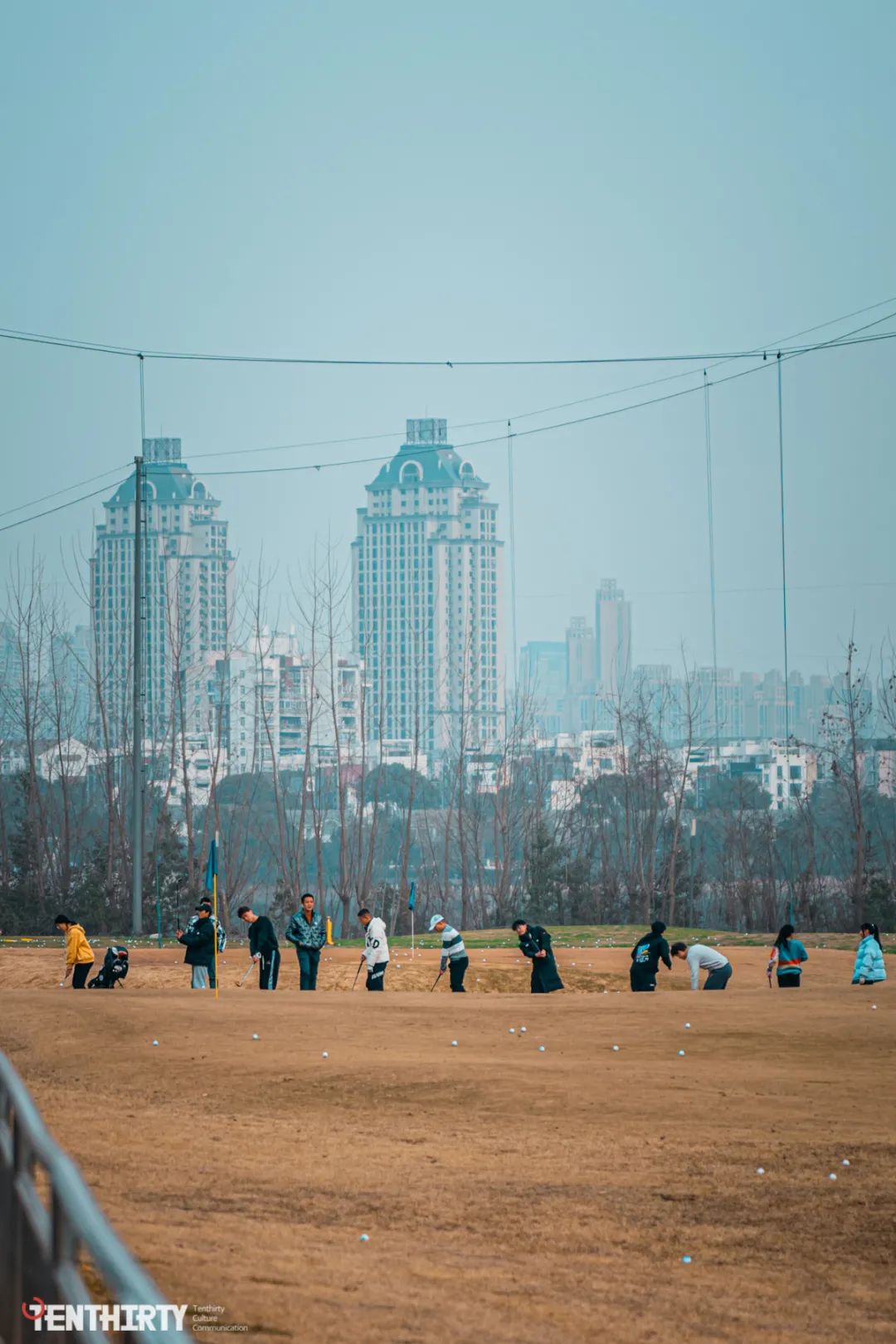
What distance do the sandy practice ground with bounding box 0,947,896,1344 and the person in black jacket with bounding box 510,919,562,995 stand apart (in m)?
1.07

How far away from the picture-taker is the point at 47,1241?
15.5 ft

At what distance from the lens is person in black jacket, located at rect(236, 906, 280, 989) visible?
78.3 ft

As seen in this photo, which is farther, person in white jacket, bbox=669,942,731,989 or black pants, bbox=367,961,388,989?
black pants, bbox=367,961,388,989

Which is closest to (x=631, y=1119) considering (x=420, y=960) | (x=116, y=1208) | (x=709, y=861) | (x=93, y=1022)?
(x=116, y=1208)

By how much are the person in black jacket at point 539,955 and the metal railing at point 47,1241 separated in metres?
16.4

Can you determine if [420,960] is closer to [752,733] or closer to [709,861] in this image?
[709,861]

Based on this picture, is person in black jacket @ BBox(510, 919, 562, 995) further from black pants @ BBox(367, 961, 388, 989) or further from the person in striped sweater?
black pants @ BBox(367, 961, 388, 989)

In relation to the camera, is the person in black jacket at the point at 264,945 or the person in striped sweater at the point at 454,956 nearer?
the person in black jacket at the point at 264,945

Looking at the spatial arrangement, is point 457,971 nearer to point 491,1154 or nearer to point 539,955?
point 539,955

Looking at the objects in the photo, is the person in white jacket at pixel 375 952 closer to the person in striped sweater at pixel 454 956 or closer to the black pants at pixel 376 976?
the black pants at pixel 376 976

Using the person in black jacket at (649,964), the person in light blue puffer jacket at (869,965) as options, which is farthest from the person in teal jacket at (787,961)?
the person in black jacket at (649,964)

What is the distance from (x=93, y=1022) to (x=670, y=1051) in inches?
267

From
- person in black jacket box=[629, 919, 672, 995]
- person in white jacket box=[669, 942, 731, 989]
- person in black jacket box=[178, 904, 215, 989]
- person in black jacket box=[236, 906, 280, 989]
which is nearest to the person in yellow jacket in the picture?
person in black jacket box=[178, 904, 215, 989]

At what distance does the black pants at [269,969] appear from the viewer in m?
24.6
